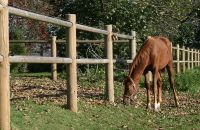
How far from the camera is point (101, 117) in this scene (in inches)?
338

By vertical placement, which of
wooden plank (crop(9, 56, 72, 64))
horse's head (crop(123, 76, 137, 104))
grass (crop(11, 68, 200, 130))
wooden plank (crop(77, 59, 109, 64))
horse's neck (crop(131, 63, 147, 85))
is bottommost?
grass (crop(11, 68, 200, 130))

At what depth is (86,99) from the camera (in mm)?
10898

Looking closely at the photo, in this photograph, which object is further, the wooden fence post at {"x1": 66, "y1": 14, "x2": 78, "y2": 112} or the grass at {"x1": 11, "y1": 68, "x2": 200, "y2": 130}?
the wooden fence post at {"x1": 66, "y1": 14, "x2": 78, "y2": 112}

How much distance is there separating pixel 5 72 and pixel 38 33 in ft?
74.7

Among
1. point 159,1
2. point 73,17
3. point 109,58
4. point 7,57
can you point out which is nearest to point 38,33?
point 159,1

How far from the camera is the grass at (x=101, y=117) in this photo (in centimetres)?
703

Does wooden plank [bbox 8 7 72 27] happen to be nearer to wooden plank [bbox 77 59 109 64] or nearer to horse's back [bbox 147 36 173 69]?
wooden plank [bbox 77 59 109 64]

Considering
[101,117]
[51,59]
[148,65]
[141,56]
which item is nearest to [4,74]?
[51,59]

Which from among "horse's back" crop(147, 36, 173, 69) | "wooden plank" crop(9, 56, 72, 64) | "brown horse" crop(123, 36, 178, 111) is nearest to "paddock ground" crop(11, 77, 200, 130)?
"brown horse" crop(123, 36, 178, 111)

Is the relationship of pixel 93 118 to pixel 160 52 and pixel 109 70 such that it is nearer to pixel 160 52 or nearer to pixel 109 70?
pixel 109 70

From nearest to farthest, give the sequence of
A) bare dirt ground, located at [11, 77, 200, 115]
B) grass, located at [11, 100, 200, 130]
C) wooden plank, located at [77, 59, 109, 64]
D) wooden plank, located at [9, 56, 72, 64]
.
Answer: wooden plank, located at [9, 56, 72, 64]
grass, located at [11, 100, 200, 130]
wooden plank, located at [77, 59, 109, 64]
bare dirt ground, located at [11, 77, 200, 115]

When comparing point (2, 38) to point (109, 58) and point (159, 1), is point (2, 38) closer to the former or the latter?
point (109, 58)

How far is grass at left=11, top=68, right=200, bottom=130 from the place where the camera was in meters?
7.03

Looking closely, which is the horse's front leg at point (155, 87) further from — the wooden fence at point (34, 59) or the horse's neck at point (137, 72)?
the wooden fence at point (34, 59)
